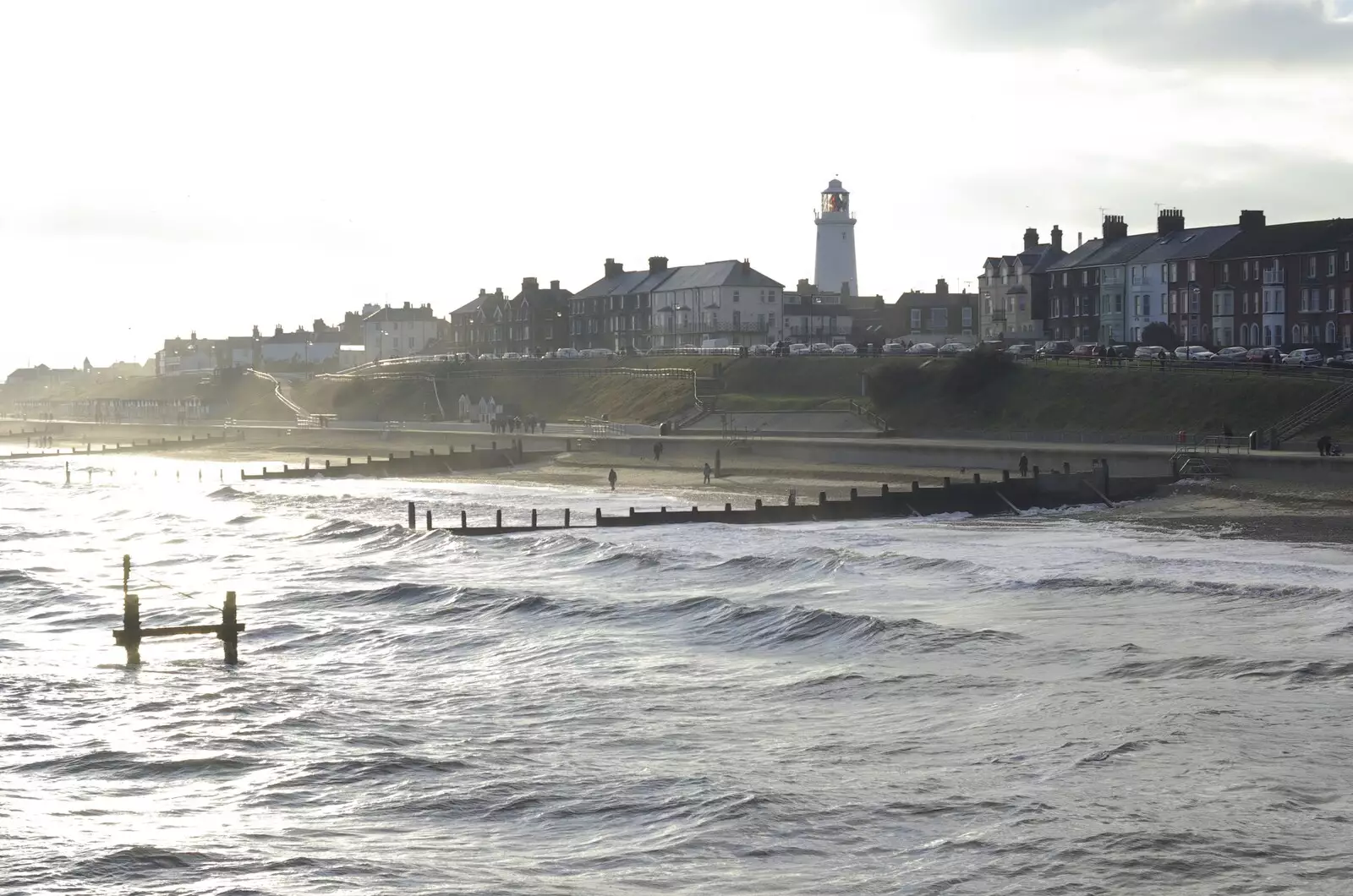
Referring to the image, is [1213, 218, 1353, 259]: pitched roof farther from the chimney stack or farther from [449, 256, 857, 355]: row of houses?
[449, 256, 857, 355]: row of houses

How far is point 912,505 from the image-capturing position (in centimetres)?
4841

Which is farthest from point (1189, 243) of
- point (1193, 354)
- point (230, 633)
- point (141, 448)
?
point (230, 633)

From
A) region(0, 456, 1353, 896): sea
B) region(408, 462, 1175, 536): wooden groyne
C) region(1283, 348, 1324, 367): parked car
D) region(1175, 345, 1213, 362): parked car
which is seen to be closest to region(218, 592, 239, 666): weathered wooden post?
region(0, 456, 1353, 896): sea

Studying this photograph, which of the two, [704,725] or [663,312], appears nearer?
[704,725]

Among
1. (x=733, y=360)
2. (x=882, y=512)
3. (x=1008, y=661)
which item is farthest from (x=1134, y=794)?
(x=733, y=360)

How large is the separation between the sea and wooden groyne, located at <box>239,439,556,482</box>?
32.4 meters

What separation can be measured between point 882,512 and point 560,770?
1149 inches

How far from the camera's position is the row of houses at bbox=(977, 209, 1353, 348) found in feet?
275

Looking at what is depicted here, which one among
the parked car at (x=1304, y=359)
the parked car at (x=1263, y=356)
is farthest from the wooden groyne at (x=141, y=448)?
the parked car at (x=1304, y=359)

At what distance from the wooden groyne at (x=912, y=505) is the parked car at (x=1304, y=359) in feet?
62.1

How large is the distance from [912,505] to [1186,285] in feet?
171

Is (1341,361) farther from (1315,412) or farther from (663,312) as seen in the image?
(663,312)

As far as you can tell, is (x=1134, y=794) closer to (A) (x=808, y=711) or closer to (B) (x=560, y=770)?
(A) (x=808, y=711)

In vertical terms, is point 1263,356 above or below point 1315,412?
above
